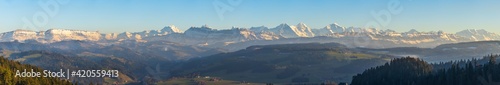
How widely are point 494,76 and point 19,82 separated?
175 m

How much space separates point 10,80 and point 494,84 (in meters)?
175

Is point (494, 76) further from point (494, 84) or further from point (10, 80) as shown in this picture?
point (10, 80)

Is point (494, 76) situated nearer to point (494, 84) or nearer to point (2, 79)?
point (494, 84)

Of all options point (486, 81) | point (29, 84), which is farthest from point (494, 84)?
point (29, 84)

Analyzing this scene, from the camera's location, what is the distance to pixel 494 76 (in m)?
200

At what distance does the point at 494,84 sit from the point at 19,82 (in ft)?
567

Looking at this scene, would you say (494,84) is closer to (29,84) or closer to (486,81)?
(486,81)

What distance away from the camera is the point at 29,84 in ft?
648

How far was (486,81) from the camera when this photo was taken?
19975cm

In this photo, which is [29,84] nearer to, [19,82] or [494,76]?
[19,82]

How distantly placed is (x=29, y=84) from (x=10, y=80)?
7.08 meters

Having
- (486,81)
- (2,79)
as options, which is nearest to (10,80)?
(2,79)

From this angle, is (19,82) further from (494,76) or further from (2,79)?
(494,76)

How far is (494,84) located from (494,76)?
5.69 metres
